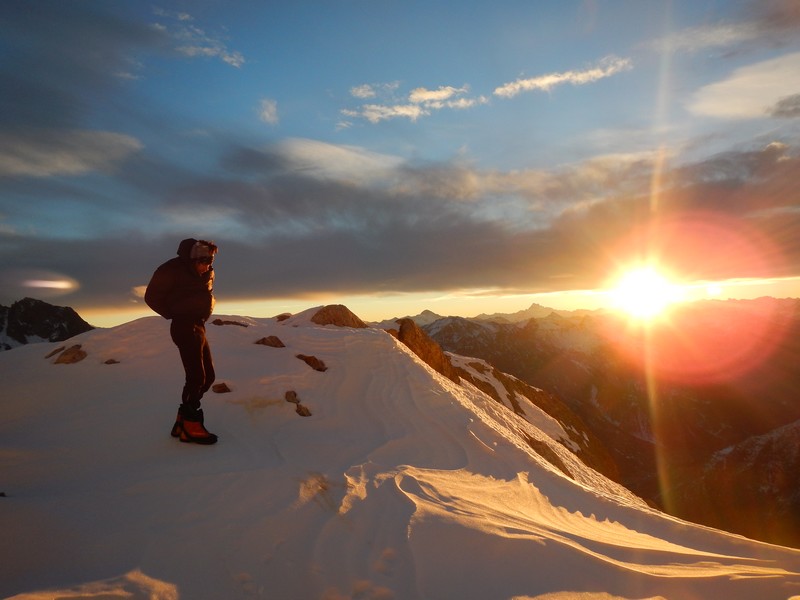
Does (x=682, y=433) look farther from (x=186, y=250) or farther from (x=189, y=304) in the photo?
(x=186, y=250)

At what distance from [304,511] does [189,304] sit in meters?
3.90

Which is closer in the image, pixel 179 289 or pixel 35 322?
pixel 179 289

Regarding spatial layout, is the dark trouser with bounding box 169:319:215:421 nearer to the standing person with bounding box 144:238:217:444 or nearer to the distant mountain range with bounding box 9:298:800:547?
the standing person with bounding box 144:238:217:444

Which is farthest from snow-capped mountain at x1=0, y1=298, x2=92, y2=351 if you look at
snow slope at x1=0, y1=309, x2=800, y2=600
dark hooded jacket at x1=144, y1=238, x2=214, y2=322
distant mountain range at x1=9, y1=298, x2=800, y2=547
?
dark hooded jacket at x1=144, y1=238, x2=214, y2=322

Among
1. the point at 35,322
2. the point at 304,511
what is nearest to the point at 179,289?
the point at 304,511

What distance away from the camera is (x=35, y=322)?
422ft

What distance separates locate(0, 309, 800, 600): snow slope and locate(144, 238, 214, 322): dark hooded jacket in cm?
236

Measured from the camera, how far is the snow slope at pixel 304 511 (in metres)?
4.44

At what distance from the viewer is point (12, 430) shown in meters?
8.78

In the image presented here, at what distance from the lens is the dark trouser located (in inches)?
302

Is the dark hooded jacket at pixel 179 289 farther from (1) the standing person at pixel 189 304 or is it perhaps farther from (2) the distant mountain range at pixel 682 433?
(2) the distant mountain range at pixel 682 433

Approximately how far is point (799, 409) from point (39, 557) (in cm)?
23567

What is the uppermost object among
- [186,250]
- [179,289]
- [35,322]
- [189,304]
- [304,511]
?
[35,322]

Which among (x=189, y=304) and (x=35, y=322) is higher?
(x=35, y=322)
